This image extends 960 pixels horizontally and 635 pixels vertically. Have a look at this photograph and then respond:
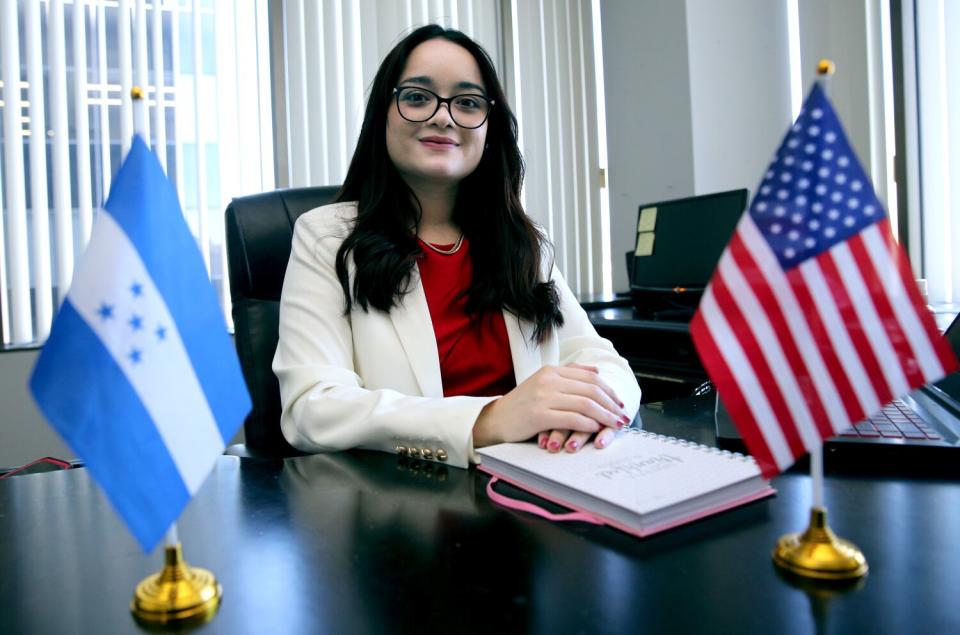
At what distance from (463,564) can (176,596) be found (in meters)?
0.22

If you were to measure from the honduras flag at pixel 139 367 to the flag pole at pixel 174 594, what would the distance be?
32mm

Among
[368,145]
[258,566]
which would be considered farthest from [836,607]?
[368,145]

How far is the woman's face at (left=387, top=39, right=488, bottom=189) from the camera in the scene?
4.60 feet

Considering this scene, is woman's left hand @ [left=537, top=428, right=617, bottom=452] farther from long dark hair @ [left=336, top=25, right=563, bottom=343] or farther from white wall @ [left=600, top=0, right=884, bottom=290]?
white wall @ [left=600, top=0, right=884, bottom=290]

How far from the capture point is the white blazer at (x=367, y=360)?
1007 mm

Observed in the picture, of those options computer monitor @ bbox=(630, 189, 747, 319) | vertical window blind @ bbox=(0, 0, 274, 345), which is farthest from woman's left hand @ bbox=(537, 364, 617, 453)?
vertical window blind @ bbox=(0, 0, 274, 345)

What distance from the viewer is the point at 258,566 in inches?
23.7

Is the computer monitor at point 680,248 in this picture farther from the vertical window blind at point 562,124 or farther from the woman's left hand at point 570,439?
the woman's left hand at point 570,439

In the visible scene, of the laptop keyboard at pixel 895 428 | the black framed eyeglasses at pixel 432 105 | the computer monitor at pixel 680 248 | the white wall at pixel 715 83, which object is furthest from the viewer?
the white wall at pixel 715 83

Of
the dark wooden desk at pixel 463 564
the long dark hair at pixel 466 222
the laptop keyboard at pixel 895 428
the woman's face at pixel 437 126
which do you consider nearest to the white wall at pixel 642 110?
the long dark hair at pixel 466 222

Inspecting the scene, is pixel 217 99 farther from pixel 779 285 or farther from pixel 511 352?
pixel 779 285

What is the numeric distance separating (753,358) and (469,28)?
3.05 metres

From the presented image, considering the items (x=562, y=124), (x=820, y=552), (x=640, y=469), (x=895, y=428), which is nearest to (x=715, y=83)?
(x=562, y=124)

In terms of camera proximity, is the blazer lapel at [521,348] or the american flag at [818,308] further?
the blazer lapel at [521,348]
